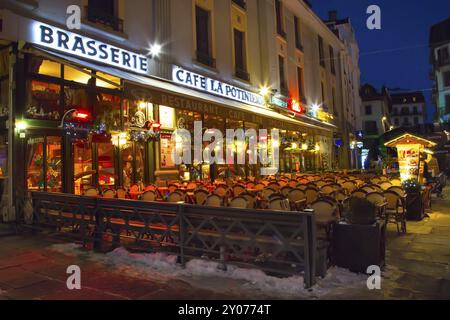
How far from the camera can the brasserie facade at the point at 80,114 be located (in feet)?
27.9

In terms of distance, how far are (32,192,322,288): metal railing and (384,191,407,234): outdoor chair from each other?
3837 mm

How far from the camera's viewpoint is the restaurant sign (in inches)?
537

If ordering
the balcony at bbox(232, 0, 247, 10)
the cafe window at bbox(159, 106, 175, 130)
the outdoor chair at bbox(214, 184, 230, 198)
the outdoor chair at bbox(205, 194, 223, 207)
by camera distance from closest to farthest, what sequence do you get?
the outdoor chair at bbox(205, 194, 223, 207) → the outdoor chair at bbox(214, 184, 230, 198) → the cafe window at bbox(159, 106, 175, 130) → the balcony at bbox(232, 0, 247, 10)

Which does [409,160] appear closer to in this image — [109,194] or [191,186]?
[191,186]

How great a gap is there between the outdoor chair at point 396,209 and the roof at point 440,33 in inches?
1780

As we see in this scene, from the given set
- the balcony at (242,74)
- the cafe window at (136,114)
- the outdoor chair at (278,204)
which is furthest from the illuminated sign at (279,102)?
the outdoor chair at (278,204)

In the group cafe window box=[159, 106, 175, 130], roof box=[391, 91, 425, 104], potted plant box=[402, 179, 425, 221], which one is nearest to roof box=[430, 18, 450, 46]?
roof box=[391, 91, 425, 104]

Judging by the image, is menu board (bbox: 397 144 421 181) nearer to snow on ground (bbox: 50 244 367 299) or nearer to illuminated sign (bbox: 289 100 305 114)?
snow on ground (bbox: 50 244 367 299)

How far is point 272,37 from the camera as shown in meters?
20.8

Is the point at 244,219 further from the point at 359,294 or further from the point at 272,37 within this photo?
the point at 272,37

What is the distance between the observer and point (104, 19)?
1114 centimetres

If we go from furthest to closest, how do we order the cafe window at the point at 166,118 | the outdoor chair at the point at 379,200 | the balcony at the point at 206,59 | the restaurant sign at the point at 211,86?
the balcony at the point at 206,59 < the restaurant sign at the point at 211,86 < the cafe window at the point at 166,118 < the outdoor chair at the point at 379,200

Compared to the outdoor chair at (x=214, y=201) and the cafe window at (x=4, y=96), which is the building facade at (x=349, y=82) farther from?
the cafe window at (x=4, y=96)

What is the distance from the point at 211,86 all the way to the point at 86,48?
6044 mm
